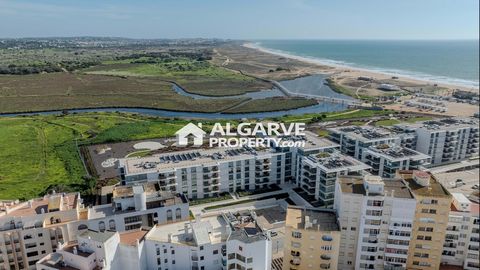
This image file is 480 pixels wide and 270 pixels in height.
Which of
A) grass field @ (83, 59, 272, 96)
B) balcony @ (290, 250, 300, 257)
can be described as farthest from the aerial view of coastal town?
grass field @ (83, 59, 272, 96)

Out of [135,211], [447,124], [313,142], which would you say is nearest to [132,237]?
[135,211]

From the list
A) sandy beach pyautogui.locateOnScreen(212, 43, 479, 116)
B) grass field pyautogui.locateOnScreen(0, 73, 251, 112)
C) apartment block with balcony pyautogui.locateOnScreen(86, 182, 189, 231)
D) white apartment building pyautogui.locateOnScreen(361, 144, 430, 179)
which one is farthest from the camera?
grass field pyautogui.locateOnScreen(0, 73, 251, 112)

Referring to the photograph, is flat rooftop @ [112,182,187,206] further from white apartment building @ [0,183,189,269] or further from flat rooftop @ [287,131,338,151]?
flat rooftop @ [287,131,338,151]

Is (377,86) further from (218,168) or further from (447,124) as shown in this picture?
(218,168)

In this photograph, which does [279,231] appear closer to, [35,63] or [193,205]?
[193,205]

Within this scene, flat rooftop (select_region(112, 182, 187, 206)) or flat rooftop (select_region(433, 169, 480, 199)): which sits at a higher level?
flat rooftop (select_region(112, 182, 187, 206))

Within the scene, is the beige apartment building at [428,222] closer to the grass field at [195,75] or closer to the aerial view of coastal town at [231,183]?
the aerial view of coastal town at [231,183]
